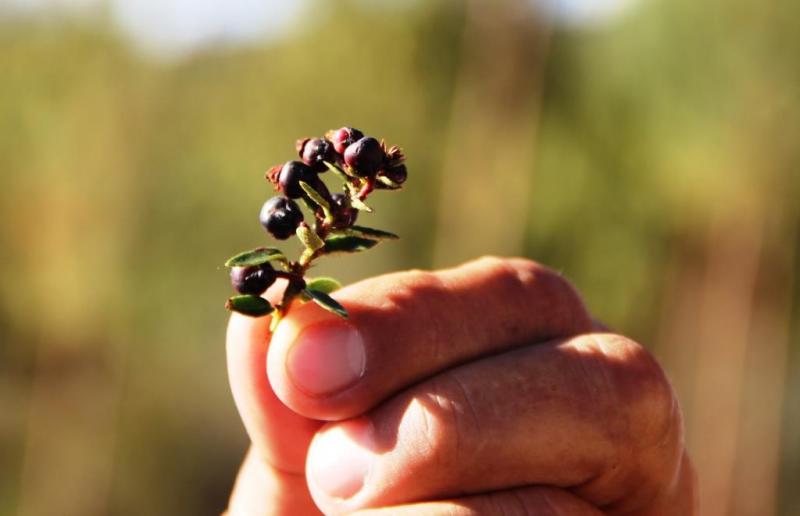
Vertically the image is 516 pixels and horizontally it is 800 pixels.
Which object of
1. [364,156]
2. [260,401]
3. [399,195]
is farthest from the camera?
[399,195]

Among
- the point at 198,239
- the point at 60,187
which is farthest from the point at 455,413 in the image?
the point at 198,239

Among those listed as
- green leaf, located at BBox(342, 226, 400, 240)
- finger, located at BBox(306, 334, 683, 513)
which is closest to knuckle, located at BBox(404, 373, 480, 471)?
finger, located at BBox(306, 334, 683, 513)

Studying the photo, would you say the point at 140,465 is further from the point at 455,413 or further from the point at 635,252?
the point at 455,413

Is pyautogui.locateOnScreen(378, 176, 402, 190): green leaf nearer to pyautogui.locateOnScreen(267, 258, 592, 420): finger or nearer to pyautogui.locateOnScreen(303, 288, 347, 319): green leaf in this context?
→ pyautogui.locateOnScreen(303, 288, 347, 319): green leaf

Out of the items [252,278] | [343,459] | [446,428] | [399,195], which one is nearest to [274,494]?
[343,459]

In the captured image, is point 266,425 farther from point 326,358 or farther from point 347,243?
point 347,243

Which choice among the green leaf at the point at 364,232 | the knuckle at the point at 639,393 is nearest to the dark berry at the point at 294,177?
the green leaf at the point at 364,232
